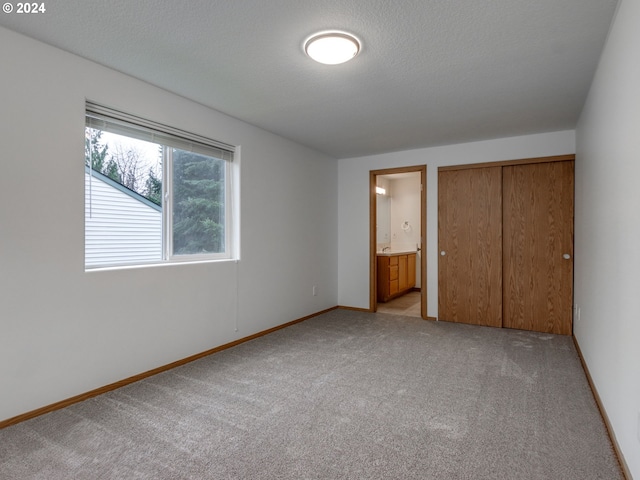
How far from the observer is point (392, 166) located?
5.03 meters

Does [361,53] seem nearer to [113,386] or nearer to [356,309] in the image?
[113,386]

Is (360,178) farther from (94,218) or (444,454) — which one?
(444,454)

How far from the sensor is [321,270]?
512cm

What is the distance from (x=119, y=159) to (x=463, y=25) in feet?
8.44

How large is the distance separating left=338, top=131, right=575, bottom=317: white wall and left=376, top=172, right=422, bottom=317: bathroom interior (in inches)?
35.3

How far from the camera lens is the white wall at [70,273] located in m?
2.11

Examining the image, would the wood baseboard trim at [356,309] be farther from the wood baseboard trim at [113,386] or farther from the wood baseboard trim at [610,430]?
the wood baseboard trim at [610,430]

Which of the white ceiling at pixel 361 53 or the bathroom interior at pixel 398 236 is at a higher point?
the white ceiling at pixel 361 53

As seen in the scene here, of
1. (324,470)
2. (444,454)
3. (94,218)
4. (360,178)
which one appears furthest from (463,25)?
(360,178)

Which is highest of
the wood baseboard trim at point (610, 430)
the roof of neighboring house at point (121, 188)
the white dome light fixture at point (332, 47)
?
the white dome light fixture at point (332, 47)

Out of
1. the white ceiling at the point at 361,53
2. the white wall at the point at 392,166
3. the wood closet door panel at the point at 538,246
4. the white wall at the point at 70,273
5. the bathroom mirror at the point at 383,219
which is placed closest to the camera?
the white ceiling at the point at 361,53

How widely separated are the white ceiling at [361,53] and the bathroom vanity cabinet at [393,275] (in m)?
2.97

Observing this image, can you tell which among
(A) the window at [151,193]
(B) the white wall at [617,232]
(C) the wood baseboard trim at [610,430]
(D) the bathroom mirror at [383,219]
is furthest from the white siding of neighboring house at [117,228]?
(D) the bathroom mirror at [383,219]

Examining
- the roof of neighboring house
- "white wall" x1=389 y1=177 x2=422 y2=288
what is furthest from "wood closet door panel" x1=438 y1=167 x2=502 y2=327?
the roof of neighboring house
